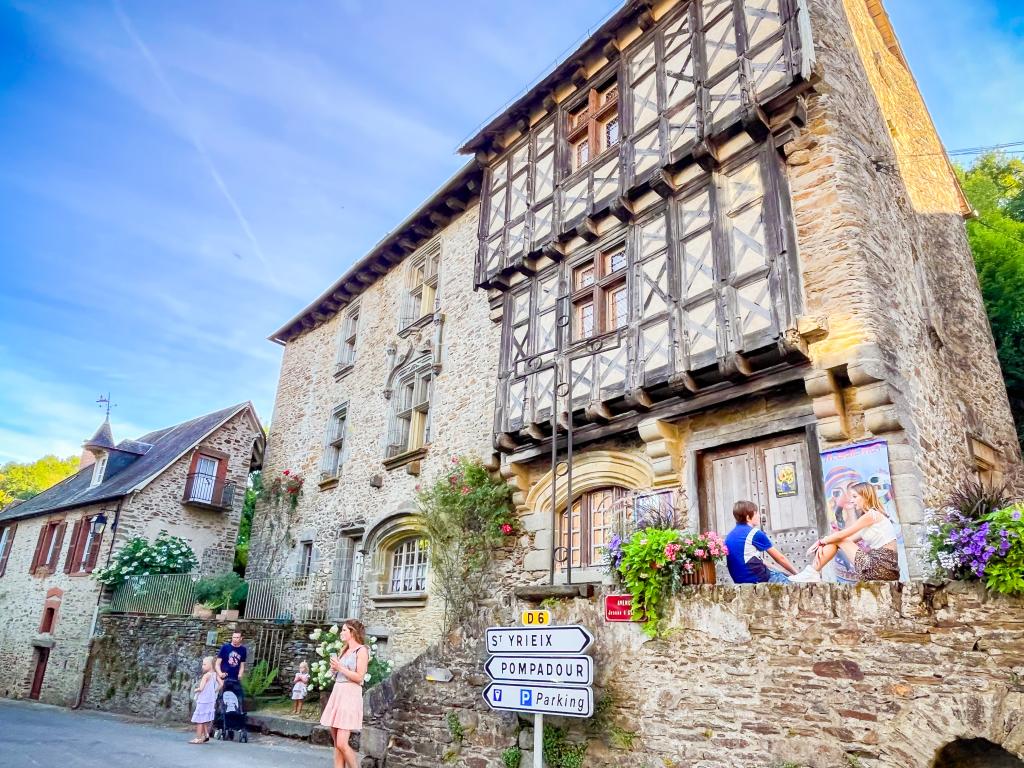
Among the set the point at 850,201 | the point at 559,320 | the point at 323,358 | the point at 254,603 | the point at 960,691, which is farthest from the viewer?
the point at 323,358

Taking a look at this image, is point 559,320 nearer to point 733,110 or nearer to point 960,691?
point 733,110

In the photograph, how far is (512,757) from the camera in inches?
216

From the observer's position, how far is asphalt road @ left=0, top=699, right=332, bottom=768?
276 inches

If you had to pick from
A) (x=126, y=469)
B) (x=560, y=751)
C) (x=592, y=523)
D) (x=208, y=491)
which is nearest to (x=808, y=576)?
(x=560, y=751)

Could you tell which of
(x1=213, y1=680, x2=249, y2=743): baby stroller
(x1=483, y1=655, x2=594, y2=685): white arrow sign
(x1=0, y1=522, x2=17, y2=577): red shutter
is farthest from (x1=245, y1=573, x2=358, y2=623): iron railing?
(x1=0, y1=522, x2=17, y2=577): red shutter

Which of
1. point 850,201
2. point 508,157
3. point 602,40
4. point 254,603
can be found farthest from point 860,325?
point 254,603

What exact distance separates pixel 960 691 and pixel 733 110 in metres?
6.40

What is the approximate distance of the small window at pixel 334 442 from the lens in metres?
14.9

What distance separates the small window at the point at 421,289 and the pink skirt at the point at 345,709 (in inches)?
346

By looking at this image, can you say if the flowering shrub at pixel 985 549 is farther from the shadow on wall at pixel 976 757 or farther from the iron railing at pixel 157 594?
the iron railing at pixel 157 594

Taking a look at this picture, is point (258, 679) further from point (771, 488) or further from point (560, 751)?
point (771, 488)

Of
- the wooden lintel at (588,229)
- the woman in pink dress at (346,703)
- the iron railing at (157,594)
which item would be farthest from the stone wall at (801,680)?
the iron railing at (157,594)

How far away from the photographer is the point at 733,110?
7.84 m

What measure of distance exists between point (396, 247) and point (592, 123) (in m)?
6.26
